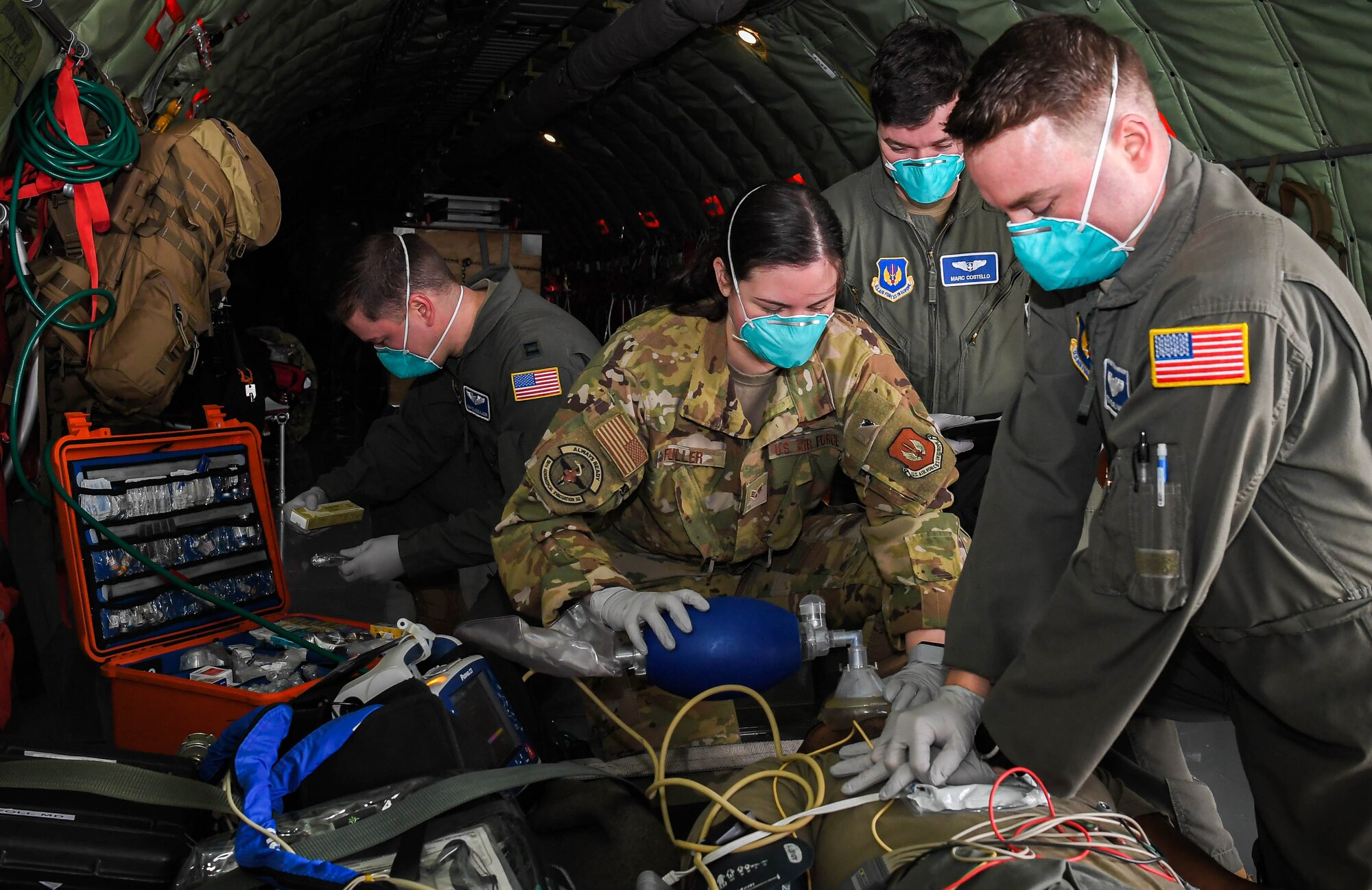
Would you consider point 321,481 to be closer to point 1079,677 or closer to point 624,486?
point 624,486

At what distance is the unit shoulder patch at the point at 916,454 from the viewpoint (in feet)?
7.95

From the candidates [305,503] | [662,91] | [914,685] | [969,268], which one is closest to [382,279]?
[305,503]

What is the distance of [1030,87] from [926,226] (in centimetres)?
152

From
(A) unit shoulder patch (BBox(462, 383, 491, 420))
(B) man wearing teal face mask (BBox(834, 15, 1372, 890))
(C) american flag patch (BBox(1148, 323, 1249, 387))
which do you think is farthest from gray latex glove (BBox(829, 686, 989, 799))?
(A) unit shoulder patch (BBox(462, 383, 491, 420))

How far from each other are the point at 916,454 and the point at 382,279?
1.82 meters

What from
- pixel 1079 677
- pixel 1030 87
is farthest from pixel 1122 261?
pixel 1079 677

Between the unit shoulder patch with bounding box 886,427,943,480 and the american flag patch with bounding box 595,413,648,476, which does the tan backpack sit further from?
the unit shoulder patch with bounding box 886,427,943,480

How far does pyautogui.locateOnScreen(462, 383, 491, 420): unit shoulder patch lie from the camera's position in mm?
3314

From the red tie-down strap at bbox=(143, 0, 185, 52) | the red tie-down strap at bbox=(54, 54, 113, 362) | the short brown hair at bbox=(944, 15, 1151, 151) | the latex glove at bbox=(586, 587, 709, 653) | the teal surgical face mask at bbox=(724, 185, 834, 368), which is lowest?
the latex glove at bbox=(586, 587, 709, 653)

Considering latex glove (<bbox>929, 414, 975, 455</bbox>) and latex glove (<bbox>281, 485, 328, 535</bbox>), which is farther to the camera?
latex glove (<bbox>281, 485, 328, 535</bbox>)

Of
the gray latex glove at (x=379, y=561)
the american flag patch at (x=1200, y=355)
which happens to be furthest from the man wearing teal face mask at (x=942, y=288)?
the gray latex glove at (x=379, y=561)

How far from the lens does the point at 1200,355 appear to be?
1346 millimetres

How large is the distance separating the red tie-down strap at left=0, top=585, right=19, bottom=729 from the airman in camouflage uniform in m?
1.26

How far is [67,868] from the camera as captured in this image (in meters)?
1.51
